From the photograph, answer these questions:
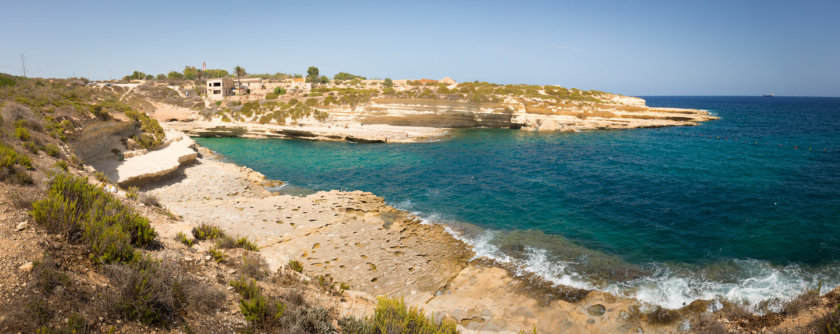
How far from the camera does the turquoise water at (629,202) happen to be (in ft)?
38.5

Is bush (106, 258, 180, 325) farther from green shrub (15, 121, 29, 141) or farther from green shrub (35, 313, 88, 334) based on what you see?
green shrub (15, 121, 29, 141)

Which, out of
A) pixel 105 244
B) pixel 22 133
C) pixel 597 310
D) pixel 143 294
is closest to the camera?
pixel 143 294

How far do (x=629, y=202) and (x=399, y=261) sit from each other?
44.3ft

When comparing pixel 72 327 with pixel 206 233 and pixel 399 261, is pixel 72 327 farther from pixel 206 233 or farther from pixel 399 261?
pixel 399 261

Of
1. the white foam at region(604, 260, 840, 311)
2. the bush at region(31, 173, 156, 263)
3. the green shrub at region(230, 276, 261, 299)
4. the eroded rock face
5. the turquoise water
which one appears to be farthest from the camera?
the eroded rock face

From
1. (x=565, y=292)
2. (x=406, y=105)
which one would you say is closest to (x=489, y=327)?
→ (x=565, y=292)

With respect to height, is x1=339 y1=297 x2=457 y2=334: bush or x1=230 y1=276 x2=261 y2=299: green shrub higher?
x1=230 y1=276 x2=261 y2=299: green shrub

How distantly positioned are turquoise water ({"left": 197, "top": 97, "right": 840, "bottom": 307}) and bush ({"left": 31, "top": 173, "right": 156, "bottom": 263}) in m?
10.4

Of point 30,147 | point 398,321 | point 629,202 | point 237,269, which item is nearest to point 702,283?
point 629,202

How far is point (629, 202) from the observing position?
62.2 ft

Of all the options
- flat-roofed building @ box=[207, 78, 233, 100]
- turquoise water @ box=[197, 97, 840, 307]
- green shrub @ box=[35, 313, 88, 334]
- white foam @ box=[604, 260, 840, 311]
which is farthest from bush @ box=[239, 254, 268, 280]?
flat-roofed building @ box=[207, 78, 233, 100]

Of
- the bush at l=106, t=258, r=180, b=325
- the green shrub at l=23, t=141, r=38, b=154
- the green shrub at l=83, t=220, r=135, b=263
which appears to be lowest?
the bush at l=106, t=258, r=180, b=325

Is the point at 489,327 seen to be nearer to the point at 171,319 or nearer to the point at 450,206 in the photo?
the point at 171,319

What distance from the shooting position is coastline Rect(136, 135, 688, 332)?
9.59 meters
